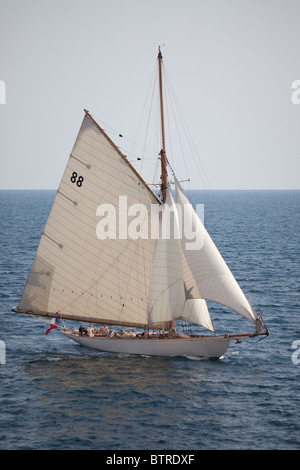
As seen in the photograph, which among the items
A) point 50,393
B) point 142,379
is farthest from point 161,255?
point 50,393

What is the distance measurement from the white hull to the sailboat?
3.0 inches

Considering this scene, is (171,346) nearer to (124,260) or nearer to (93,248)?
(124,260)

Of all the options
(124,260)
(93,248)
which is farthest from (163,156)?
(93,248)

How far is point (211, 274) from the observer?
151ft

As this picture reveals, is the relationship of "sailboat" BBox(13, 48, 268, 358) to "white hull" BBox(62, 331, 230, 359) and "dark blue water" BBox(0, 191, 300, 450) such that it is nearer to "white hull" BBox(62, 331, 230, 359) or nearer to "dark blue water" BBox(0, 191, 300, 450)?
"white hull" BBox(62, 331, 230, 359)

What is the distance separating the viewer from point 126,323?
163 feet

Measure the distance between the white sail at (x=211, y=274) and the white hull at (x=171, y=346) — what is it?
3.44 m

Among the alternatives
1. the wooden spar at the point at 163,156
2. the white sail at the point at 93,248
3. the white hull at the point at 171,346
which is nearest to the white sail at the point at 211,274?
the wooden spar at the point at 163,156

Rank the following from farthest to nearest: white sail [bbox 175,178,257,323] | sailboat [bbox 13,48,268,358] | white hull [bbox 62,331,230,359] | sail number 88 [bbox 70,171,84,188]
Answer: sail number 88 [bbox 70,171,84,188] < white hull [bbox 62,331,230,359] < sailboat [bbox 13,48,268,358] < white sail [bbox 175,178,257,323]

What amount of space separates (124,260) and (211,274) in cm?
718

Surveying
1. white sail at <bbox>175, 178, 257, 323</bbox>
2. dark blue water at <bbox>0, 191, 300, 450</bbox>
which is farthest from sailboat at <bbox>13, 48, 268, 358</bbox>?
dark blue water at <bbox>0, 191, 300, 450</bbox>

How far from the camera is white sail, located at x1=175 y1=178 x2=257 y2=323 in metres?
45.5
